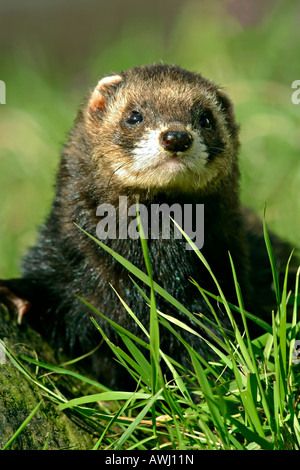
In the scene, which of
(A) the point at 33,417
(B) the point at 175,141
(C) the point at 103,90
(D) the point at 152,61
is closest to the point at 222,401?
(A) the point at 33,417

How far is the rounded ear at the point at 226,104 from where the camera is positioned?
541cm

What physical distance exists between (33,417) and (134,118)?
2052 millimetres

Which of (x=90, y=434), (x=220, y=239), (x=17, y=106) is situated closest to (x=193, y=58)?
(x=17, y=106)

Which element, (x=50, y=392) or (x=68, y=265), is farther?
(x=68, y=265)

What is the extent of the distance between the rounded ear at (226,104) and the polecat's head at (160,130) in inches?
0.6

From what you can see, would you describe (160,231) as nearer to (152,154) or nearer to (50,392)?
(152,154)

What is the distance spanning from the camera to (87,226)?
194 inches

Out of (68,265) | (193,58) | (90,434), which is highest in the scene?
(193,58)

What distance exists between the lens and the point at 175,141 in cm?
423

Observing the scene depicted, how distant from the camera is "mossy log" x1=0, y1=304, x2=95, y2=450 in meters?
3.81

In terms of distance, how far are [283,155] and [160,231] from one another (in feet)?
14.4

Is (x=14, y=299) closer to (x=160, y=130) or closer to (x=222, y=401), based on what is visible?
(x=160, y=130)

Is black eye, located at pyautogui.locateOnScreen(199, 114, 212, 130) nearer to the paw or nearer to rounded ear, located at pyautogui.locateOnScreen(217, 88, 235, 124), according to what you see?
rounded ear, located at pyautogui.locateOnScreen(217, 88, 235, 124)

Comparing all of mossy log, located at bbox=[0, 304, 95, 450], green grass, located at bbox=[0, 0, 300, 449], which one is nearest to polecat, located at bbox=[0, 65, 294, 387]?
green grass, located at bbox=[0, 0, 300, 449]
